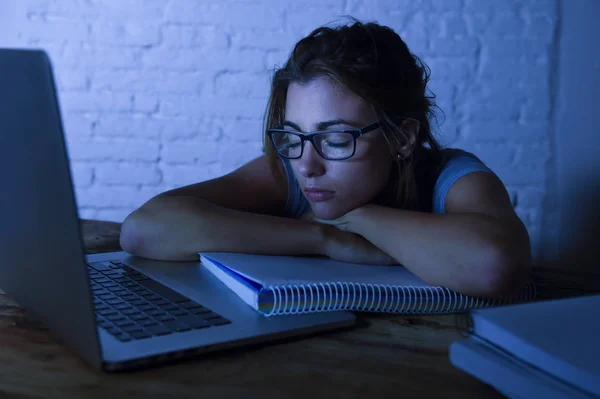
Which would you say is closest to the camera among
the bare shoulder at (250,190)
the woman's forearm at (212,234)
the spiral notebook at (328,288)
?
the spiral notebook at (328,288)

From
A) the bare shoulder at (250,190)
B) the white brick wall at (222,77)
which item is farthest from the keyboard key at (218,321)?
the white brick wall at (222,77)

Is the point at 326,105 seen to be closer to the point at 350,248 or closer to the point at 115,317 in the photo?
the point at 350,248

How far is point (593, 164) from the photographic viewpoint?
1.94 m

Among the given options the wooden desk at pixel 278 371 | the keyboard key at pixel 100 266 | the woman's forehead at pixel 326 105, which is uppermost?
the woman's forehead at pixel 326 105

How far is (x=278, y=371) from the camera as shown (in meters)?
0.58

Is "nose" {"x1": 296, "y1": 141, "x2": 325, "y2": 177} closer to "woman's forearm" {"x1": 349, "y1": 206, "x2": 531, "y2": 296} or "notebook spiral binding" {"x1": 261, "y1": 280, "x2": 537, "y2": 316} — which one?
"woman's forearm" {"x1": 349, "y1": 206, "x2": 531, "y2": 296}

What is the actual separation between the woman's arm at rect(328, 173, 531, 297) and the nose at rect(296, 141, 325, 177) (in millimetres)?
108

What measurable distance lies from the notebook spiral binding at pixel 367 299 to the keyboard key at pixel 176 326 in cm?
10

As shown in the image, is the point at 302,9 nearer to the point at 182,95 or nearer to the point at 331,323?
the point at 182,95

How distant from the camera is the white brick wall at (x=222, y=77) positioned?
2066 mm

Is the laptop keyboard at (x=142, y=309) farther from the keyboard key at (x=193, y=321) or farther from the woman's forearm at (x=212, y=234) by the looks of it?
the woman's forearm at (x=212, y=234)

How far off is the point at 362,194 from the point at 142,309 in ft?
1.71

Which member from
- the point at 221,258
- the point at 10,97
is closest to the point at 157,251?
the point at 221,258

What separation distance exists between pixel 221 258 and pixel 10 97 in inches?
17.0
